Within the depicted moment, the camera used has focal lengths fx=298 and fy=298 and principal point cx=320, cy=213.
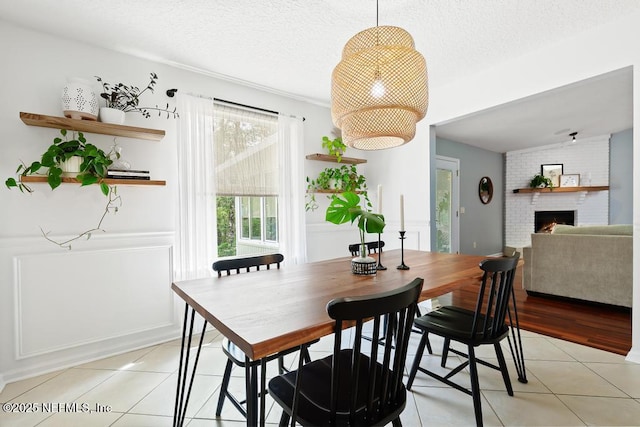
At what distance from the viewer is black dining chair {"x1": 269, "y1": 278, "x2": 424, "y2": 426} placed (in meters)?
0.91

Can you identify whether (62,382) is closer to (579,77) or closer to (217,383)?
(217,383)

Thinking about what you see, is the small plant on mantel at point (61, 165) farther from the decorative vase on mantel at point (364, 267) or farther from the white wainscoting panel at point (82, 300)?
the decorative vase on mantel at point (364, 267)

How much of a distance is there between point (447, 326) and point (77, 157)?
2.75 metres

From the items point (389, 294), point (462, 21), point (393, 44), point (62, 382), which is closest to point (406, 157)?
point (462, 21)

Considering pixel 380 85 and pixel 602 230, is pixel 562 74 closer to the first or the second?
pixel 602 230

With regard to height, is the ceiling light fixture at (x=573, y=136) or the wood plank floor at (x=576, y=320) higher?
the ceiling light fixture at (x=573, y=136)

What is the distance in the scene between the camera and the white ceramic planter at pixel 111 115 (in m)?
2.28

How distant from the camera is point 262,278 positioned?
165 cm

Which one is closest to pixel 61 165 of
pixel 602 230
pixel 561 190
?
pixel 602 230

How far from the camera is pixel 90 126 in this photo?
220cm

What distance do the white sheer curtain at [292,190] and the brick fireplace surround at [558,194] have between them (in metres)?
5.62

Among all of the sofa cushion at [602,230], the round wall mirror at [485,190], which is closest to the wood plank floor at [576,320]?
the sofa cushion at [602,230]

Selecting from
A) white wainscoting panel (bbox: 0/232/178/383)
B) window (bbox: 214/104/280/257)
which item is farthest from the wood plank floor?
white wainscoting panel (bbox: 0/232/178/383)

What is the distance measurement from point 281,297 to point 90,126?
205 centimetres
